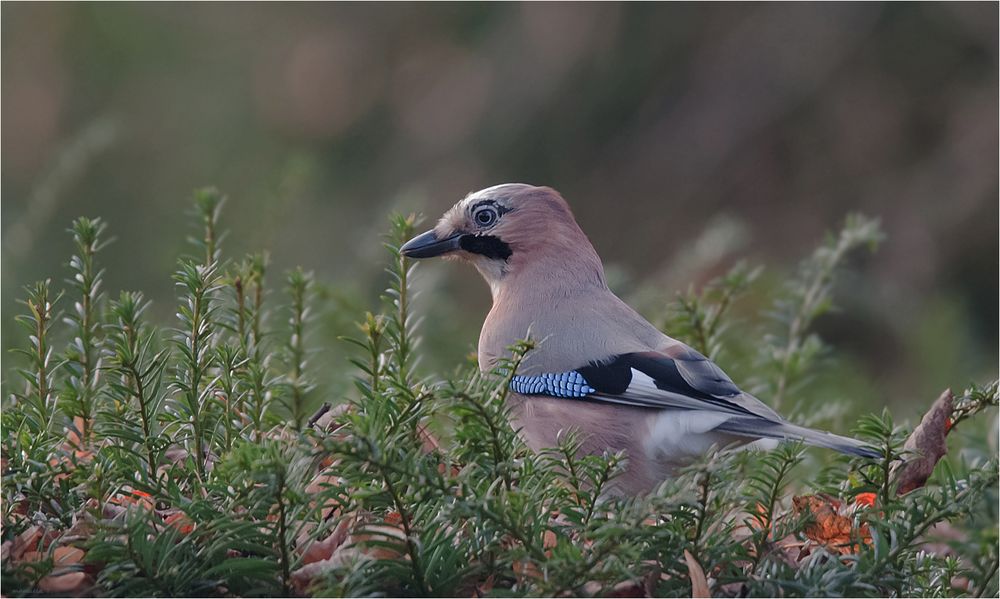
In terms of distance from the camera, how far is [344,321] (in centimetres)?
498

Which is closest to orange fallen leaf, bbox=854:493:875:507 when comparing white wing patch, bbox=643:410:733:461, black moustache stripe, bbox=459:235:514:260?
white wing patch, bbox=643:410:733:461

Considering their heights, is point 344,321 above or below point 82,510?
above

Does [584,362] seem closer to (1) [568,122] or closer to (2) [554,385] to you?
(2) [554,385]

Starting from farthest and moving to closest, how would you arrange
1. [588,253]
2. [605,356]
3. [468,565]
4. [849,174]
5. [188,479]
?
[849,174] < [588,253] < [605,356] < [188,479] < [468,565]

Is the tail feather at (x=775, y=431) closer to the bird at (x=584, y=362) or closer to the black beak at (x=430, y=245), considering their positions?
the bird at (x=584, y=362)

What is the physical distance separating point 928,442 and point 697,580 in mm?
811

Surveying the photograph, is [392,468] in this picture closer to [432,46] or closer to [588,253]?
[588,253]

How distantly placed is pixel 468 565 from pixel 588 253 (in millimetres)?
2082

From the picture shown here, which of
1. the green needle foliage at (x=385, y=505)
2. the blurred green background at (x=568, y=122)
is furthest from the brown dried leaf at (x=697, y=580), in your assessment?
the blurred green background at (x=568, y=122)

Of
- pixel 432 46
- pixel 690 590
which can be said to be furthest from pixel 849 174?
pixel 690 590

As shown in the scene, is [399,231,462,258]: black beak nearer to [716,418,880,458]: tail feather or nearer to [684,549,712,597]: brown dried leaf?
[716,418,880,458]: tail feather

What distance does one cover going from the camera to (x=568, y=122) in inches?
350

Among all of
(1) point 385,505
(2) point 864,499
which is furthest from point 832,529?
(1) point 385,505

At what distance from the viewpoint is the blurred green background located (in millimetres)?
8594
